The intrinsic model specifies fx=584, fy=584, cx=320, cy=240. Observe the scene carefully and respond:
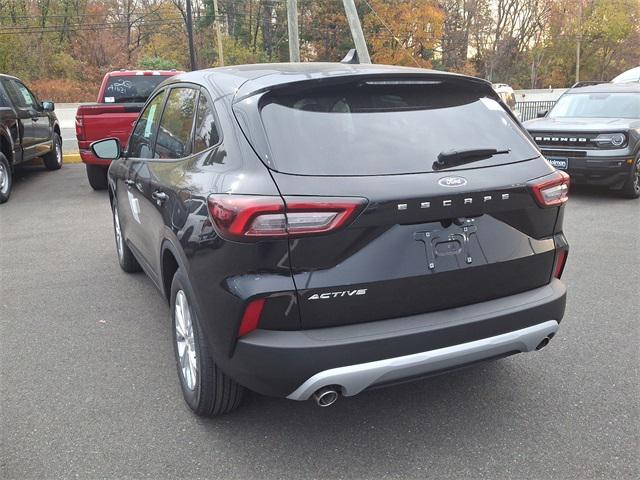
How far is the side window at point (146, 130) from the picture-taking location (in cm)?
399

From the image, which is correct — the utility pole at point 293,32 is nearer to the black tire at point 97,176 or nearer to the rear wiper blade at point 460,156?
the black tire at point 97,176

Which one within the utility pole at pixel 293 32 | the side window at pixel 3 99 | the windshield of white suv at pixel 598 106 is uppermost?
the utility pole at pixel 293 32

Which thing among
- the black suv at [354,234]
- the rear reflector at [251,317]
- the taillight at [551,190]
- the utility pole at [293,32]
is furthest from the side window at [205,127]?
the utility pole at [293,32]

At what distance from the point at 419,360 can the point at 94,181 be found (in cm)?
861

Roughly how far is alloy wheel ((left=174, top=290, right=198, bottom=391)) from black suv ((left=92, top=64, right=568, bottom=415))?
0.02 m

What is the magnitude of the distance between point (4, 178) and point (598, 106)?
9.40m

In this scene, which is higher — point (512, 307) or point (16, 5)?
point (16, 5)

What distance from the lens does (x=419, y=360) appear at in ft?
7.91

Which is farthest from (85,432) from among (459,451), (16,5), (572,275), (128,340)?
(16,5)

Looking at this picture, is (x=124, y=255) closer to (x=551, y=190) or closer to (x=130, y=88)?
(x=551, y=190)

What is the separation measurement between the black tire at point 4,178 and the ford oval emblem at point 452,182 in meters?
8.19

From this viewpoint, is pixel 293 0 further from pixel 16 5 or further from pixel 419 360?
pixel 16 5

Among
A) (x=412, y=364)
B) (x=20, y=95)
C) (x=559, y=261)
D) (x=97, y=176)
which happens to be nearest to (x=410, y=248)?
(x=412, y=364)

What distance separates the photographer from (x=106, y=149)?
4535mm
